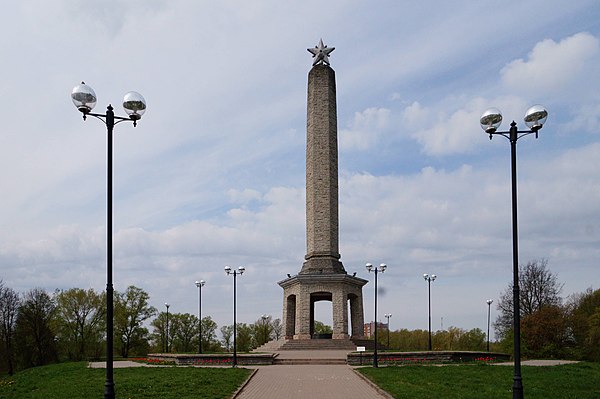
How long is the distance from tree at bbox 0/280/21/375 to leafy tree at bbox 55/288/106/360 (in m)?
3.78

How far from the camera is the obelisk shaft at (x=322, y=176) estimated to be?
139 ft

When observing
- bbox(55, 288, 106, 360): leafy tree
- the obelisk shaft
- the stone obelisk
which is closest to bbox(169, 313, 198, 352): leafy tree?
bbox(55, 288, 106, 360): leafy tree

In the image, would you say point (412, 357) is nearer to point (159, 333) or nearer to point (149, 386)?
point (149, 386)

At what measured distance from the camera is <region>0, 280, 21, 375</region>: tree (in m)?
50.7

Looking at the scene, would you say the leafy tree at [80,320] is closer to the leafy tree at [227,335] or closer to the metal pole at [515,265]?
the leafy tree at [227,335]

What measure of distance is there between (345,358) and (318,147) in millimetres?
18083

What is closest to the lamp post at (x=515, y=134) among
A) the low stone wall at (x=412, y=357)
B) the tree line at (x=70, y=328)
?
the low stone wall at (x=412, y=357)

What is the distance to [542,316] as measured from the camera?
41.3 metres

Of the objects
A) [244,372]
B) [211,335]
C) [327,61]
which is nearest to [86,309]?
[211,335]

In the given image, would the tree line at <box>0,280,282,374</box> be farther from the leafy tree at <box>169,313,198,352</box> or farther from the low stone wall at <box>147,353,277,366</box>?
the low stone wall at <box>147,353,277,366</box>

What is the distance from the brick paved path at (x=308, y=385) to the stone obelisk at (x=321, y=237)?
16.2 m

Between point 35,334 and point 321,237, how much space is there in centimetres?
2872

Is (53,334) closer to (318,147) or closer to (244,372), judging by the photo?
(318,147)

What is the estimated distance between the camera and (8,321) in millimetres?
53344
